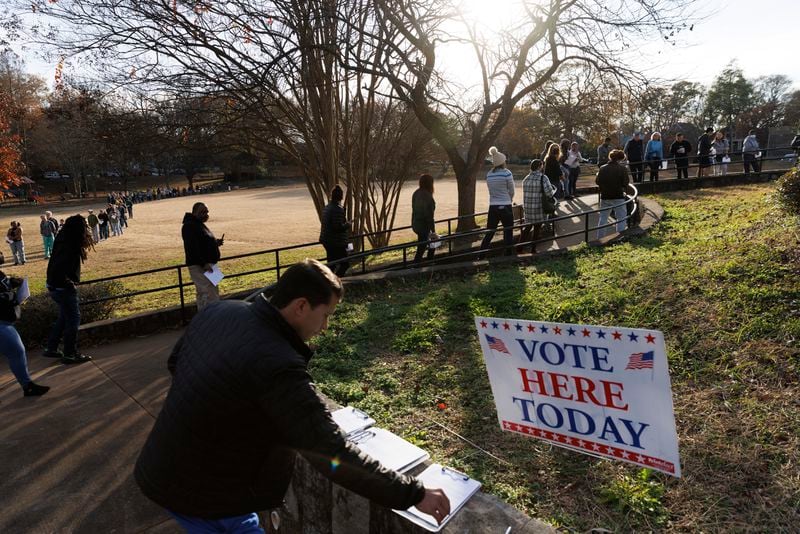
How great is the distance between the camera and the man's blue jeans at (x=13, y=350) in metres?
5.38

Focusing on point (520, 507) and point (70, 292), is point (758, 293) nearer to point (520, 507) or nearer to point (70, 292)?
point (520, 507)

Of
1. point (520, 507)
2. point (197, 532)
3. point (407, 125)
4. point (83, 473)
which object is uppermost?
point (407, 125)

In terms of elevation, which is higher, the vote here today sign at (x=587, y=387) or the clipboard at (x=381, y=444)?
the vote here today sign at (x=587, y=387)

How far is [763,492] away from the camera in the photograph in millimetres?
2811

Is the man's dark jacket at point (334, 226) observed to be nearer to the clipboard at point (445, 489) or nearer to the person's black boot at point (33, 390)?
the person's black boot at point (33, 390)

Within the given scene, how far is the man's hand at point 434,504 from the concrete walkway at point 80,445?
253 cm

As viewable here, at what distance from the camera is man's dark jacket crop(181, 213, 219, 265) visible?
6938 mm

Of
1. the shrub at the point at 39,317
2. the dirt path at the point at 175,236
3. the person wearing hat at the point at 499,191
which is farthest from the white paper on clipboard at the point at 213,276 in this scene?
the dirt path at the point at 175,236

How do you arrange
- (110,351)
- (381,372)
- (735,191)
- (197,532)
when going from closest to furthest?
(197,532)
(381,372)
(110,351)
(735,191)

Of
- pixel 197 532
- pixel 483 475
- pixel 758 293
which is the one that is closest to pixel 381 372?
pixel 483 475

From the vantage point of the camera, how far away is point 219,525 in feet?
7.08

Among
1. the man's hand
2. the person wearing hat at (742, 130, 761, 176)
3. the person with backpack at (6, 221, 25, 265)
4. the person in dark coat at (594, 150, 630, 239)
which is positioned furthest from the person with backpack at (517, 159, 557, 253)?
the person with backpack at (6, 221, 25, 265)

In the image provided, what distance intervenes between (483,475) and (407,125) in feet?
47.8

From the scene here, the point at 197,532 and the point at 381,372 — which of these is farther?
the point at 381,372
